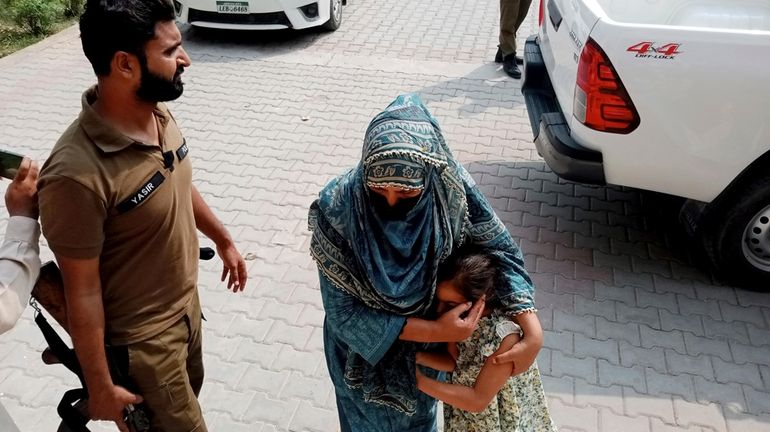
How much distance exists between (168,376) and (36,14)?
7.23 metres

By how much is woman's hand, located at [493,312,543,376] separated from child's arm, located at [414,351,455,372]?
20 cm

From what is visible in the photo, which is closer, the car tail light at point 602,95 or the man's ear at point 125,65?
the man's ear at point 125,65

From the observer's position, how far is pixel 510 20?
6629 millimetres

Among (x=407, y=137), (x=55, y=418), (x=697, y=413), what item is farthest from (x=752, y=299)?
(x=55, y=418)

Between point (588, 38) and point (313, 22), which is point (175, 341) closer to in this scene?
point (588, 38)

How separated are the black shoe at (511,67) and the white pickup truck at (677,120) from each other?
277cm

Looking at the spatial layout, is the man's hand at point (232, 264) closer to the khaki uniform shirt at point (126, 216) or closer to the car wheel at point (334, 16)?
the khaki uniform shirt at point (126, 216)

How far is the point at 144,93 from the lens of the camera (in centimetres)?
183

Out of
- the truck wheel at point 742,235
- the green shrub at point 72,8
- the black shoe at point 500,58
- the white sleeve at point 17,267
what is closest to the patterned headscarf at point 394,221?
the white sleeve at point 17,267

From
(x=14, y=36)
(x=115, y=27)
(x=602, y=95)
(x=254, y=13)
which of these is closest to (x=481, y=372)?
→ (x=115, y=27)

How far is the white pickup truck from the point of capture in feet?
10.6

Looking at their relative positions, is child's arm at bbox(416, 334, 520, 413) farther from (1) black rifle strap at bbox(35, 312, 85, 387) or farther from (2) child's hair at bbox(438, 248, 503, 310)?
(1) black rifle strap at bbox(35, 312, 85, 387)

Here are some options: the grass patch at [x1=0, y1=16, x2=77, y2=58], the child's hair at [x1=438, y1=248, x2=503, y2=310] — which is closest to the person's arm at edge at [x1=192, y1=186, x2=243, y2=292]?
the child's hair at [x1=438, y1=248, x2=503, y2=310]

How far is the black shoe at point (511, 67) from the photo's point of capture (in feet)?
22.2
